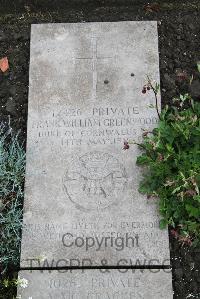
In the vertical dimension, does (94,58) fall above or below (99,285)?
above

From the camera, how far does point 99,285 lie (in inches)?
147

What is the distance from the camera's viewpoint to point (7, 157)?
4180 mm

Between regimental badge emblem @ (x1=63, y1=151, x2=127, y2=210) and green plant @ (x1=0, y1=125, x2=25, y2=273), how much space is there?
14.3 inches

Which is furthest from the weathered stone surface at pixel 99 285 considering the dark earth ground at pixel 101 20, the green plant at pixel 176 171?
the dark earth ground at pixel 101 20

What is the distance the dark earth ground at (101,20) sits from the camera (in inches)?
175

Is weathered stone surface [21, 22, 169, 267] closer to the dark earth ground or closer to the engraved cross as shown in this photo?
the engraved cross

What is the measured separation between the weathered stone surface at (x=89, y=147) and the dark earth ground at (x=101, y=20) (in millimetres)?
210

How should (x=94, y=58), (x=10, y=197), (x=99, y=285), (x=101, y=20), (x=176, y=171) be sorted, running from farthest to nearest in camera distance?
(x=101, y=20), (x=94, y=58), (x=10, y=197), (x=176, y=171), (x=99, y=285)

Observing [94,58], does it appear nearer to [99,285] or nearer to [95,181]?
[95,181]

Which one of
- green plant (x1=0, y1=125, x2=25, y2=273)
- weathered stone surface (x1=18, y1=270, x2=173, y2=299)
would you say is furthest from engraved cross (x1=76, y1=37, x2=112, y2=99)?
weathered stone surface (x1=18, y1=270, x2=173, y2=299)

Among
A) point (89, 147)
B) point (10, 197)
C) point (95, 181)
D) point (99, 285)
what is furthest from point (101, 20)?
point (99, 285)

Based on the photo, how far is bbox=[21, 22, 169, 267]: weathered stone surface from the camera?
3842 millimetres

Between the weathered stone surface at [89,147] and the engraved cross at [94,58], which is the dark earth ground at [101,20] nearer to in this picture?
the weathered stone surface at [89,147]

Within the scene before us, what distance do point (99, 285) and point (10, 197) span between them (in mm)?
910
